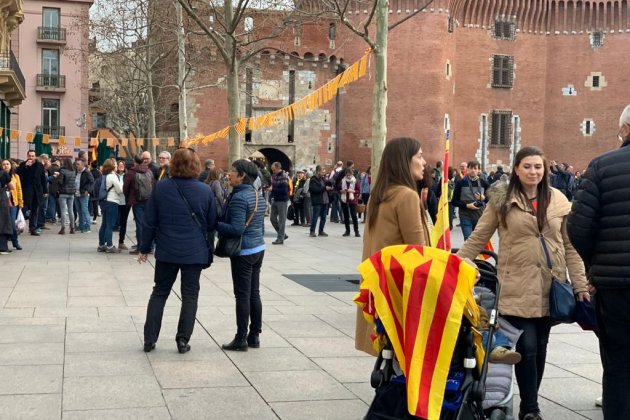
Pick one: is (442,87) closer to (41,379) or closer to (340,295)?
(340,295)

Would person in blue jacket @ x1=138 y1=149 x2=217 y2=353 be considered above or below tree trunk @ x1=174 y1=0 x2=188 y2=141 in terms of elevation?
below

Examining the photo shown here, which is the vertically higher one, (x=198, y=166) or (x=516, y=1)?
(x=516, y=1)

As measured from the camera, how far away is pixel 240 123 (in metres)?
22.2

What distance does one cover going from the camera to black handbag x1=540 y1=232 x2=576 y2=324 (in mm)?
5477

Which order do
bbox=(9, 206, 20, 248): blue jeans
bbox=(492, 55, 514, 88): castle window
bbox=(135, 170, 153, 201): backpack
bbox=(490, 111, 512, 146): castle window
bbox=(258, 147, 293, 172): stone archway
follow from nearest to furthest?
bbox=(135, 170, 153, 201): backpack < bbox=(9, 206, 20, 248): blue jeans < bbox=(258, 147, 293, 172): stone archway < bbox=(492, 55, 514, 88): castle window < bbox=(490, 111, 512, 146): castle window

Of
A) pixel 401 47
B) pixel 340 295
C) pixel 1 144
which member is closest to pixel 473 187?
pixel 340 295

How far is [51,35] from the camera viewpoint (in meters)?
53.9

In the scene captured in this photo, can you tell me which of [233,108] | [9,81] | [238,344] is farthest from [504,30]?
[238,344]

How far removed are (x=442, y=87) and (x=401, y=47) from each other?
2932 mm

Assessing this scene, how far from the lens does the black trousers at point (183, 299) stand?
24.6 feet

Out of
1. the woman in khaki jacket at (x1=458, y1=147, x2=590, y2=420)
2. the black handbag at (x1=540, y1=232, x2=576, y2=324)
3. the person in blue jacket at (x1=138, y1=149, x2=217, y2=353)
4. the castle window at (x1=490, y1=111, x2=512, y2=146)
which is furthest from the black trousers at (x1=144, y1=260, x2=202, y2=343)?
the castle window at (x1=490, y1=111, x2=512, y2=146)

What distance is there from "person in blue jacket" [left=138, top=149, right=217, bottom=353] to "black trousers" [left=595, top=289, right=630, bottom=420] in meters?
3.61

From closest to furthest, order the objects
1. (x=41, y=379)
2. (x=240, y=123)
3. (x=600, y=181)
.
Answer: (x=600, y=181)
(x=41, y=379)
(x=240, y=123)

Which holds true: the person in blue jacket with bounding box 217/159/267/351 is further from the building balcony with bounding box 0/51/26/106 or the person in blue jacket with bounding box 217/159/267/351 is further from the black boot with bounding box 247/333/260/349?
the building balcony with bounding box 0/51/26/106
